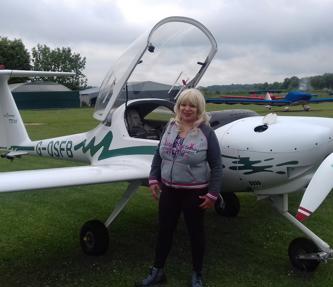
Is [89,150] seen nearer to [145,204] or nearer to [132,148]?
[132,148]

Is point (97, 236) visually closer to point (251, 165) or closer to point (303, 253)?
point (251, 165)

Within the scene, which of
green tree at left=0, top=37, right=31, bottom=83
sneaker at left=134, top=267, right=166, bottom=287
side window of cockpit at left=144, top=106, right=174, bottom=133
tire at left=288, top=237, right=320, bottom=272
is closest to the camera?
sneaker at left=134, top=267, right=166, bottom=287

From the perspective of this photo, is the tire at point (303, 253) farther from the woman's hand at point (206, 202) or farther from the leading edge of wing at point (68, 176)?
the leading edge of wing at point (68, 176)

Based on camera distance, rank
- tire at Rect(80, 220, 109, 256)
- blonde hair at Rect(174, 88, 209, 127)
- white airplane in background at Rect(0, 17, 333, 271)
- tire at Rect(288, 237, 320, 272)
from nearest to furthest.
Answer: blonde hair at Rect(174, 88, 209, 127) → white airplane in background at Rect(0, 17, 333, 271) → tire at Rect(288, 237, 320, 272) → tire at Rect(80, 220, 109, 256)

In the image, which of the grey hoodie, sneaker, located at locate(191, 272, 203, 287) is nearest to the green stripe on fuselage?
the grey hoodie

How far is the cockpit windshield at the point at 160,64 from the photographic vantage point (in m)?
4.92

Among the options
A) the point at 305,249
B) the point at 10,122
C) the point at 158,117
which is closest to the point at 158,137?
the point at 158,117

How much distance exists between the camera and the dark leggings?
3.56 meters

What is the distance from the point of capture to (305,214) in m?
3.41

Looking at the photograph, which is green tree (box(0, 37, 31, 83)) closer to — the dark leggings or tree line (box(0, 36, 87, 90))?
tree line (box(0, 36, 87, 90))

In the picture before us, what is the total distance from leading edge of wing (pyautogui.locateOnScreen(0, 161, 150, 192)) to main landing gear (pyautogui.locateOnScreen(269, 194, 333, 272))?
1.37 metres

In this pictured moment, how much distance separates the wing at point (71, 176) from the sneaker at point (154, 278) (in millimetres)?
958

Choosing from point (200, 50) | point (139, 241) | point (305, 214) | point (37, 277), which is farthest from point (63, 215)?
point (305, 214)

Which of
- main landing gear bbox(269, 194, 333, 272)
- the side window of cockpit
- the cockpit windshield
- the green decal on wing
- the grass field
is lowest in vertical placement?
the grass field
